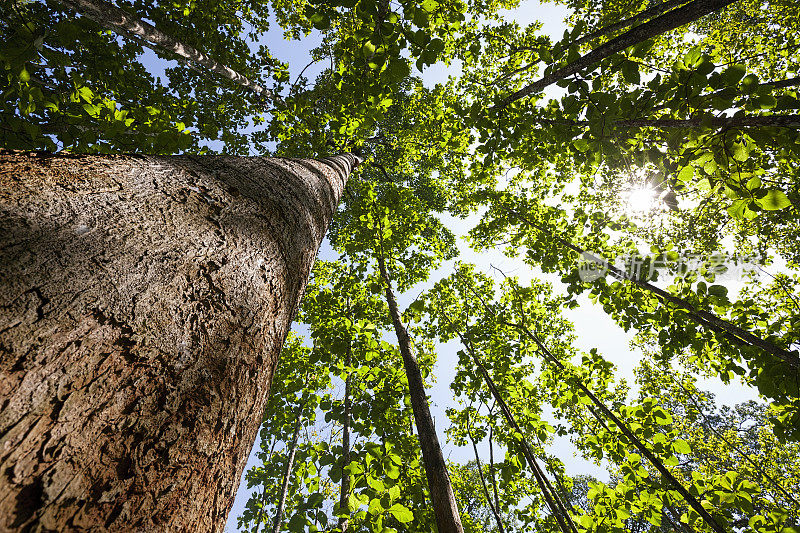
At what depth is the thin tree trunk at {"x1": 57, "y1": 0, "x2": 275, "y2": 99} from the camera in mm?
3729

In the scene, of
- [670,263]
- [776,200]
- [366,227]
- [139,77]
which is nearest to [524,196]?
[670,263]

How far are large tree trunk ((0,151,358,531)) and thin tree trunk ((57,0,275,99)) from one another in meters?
5.10

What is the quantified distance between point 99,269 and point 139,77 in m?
7.07

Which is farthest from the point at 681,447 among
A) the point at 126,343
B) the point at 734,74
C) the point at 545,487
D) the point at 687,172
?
the point at 126,343

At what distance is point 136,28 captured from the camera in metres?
4.28

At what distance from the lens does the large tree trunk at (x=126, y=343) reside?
14.3 inches

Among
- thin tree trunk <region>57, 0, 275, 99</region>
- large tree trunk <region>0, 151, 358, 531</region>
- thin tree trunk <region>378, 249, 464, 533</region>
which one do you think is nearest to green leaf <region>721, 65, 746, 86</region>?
large tree trunk <region>0, 151, 358, 531</region>

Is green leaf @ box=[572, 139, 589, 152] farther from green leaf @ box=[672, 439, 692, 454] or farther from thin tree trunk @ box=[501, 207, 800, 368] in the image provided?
green leaf @ box=[672, 439, 692, 454]

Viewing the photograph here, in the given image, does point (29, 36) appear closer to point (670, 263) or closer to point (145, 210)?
point (145, 210)

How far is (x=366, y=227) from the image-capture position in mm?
4586

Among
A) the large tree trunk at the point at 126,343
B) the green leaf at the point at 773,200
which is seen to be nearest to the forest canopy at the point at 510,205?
the green leaf at the point at 773,200

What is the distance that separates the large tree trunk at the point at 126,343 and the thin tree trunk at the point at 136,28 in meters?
5.10

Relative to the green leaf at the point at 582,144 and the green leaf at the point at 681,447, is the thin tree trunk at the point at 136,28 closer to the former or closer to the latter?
the green leaf at the point at 582,144

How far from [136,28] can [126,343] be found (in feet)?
20.2
